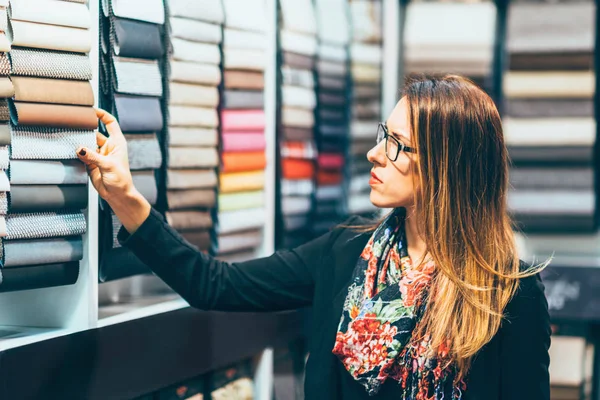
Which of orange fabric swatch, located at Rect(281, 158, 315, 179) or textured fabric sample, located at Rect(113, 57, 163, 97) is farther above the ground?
textured fabric sample, located at Rect(113, 57, 163, 97)

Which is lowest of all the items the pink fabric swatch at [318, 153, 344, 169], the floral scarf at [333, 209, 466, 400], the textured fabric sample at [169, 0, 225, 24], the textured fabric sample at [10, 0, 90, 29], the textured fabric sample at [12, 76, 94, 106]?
the floral scarf at [333, 209, 466, 400]

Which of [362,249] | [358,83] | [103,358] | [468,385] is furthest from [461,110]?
[358,83]

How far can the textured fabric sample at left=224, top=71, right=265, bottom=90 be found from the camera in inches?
96.6

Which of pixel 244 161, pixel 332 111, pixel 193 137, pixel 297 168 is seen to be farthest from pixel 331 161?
pixel 193 137

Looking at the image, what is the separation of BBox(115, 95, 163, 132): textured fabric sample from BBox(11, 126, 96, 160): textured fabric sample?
0.15 metres

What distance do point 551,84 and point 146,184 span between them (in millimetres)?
2209

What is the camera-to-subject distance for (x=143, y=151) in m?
2.08

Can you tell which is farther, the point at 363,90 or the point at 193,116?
the point at 363,90

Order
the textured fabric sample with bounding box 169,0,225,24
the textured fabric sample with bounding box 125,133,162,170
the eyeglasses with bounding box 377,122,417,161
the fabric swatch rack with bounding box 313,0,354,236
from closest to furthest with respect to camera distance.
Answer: the eyeglasses with bounding box 377,122,417,161, the textured fabric sample with bounding box 125,133,162,170, the textured fabric sample with bounding box 169,0,225,24, the fabric swatch rack with bounding box 313,0,354,236

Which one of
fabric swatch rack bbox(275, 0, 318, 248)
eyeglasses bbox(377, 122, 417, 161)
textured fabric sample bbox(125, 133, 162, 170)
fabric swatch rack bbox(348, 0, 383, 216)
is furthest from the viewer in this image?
fabric swatch rack bbox(348, 0, 383, 216)

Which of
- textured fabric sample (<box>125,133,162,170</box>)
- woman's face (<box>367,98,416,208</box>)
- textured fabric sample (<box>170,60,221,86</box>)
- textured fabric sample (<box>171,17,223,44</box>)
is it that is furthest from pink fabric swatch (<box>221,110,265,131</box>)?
woman's face (<box>367,98,416,208</box>)

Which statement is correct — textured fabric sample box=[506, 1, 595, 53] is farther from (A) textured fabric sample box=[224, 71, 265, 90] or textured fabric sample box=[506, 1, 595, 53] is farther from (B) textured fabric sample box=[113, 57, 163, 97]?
(B) textured fabric sample box=[113, 57, 163, 97]

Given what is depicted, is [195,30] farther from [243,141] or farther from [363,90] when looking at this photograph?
[363,90]

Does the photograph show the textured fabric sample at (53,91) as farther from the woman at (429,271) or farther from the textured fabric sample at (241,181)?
the textured fabric sample at (241,181)
